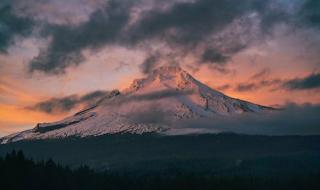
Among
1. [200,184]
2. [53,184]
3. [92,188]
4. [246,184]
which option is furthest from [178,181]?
[53,184]

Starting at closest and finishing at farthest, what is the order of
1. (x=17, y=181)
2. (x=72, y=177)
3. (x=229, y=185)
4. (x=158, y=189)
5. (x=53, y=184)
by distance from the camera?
(x=17, y=181) → (x=53, y=184) → (x=72, y=177) → (x=158, y=189) → (x=229, y=185)

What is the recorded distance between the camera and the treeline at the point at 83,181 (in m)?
97.4

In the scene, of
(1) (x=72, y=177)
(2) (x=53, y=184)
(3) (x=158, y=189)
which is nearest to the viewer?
(2) (x=53, y=184)

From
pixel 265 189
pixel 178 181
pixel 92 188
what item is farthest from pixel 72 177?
pixel 265 189

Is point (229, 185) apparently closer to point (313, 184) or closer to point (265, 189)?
point (265, 189)

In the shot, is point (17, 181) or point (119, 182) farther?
point (119, 182)

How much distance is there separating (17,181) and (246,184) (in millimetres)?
68022

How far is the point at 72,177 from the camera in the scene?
117188 mm

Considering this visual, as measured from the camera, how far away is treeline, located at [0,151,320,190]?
320 feet

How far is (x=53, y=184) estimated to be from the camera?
107 metres

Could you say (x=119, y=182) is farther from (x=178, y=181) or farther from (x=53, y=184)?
(x=53, y=184)

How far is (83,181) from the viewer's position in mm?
120062

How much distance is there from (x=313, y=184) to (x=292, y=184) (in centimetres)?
516

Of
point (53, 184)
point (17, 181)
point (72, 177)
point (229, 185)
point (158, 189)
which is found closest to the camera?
point (17, 181)
